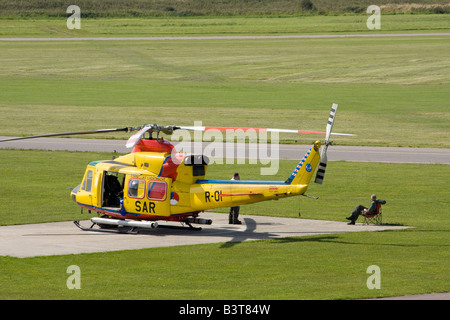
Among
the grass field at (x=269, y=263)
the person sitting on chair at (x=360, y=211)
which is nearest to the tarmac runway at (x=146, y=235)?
the person sitting on chair at (x=360, y=211)

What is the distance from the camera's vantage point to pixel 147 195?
1098 inches

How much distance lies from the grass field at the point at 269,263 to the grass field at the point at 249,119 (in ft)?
0.23

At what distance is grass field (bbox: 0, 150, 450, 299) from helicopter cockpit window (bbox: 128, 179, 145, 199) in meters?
3.15

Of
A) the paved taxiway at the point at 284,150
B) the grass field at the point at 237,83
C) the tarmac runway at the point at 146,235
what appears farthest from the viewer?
the grass field at the point at 237,83

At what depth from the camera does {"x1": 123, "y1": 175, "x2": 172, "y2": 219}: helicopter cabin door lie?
27703 millimetres

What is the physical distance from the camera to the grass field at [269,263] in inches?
797

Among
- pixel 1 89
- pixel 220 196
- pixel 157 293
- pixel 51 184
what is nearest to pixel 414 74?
pixel 1 89

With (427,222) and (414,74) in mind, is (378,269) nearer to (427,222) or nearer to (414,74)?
(427,222)

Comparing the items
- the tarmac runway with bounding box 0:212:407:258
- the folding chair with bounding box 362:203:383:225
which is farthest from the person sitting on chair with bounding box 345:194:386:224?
the tarmac runway with bounding box 0:212:407:258

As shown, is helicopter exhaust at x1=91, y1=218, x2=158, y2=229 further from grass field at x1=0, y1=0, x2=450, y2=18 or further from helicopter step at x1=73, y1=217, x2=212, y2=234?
grass field at x1=0, y1=0, x2=450, y2=18

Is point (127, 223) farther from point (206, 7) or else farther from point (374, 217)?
point (206, 7)

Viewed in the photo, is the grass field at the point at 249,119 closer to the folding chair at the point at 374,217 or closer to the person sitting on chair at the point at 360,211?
the folding chair at the point at 374,217

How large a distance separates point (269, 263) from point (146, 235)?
6333mm

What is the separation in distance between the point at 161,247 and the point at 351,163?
74.9ft
